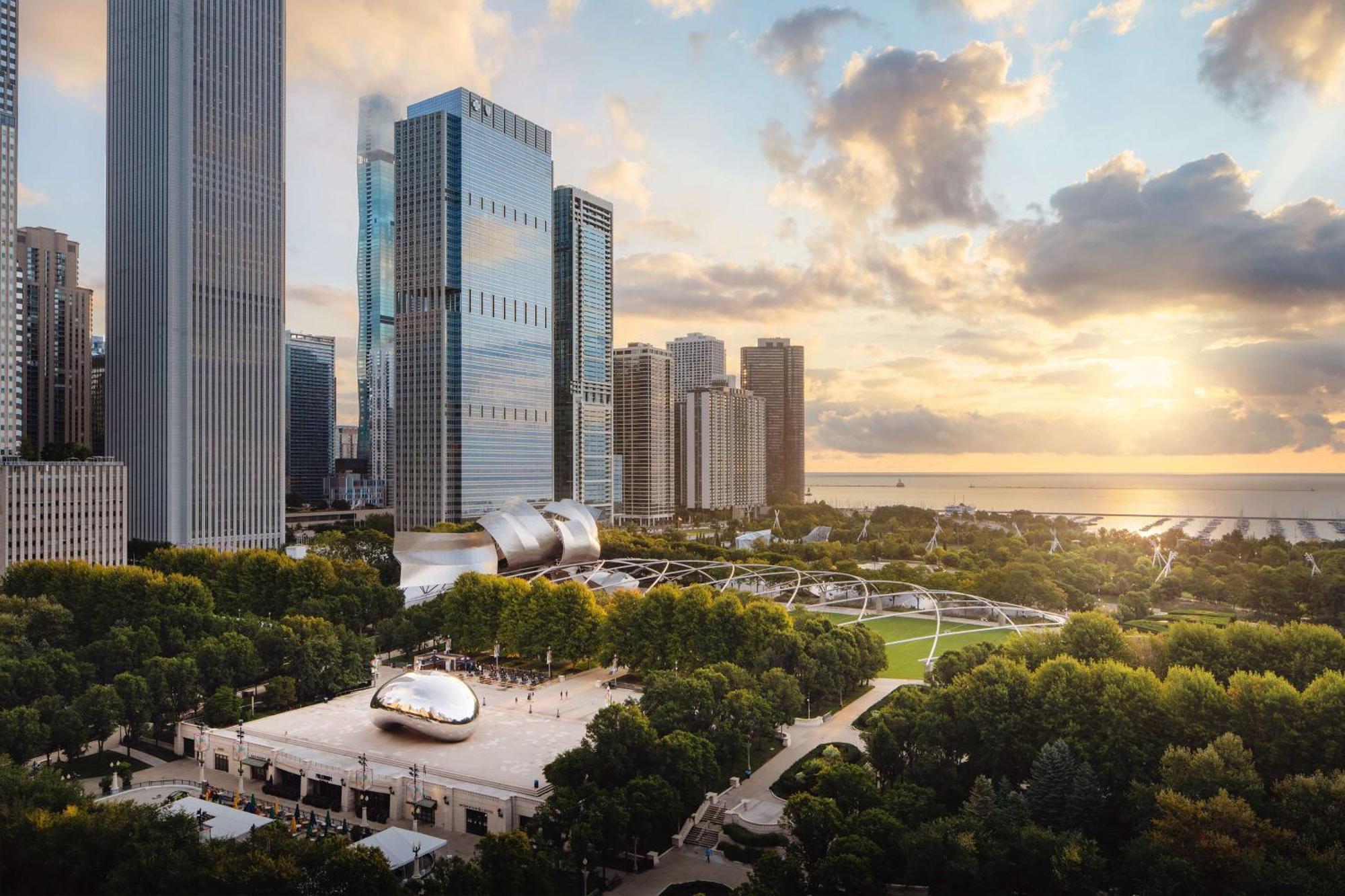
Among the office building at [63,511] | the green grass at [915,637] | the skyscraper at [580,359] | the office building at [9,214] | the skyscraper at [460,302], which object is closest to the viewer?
the green grass at [915,637]

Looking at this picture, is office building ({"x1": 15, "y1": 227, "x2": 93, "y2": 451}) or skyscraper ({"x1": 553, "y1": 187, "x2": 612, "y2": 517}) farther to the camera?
skyscraper ({"x1": 553, "y1": 187, "x2": 612, "y2": 517})

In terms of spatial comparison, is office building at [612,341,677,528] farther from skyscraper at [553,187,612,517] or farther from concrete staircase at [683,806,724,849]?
concrete staircase at [683,806,724,849]

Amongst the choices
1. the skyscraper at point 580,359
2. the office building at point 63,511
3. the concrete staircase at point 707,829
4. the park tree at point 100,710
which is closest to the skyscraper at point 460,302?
the skyscraper at point 580,359

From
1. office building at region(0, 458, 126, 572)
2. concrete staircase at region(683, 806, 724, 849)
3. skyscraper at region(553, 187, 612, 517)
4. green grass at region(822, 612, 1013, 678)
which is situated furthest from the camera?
skyscraper at region(553, 187, 612, 517)

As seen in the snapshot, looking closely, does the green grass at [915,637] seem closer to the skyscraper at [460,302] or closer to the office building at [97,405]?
the skyscraper at [460,302]

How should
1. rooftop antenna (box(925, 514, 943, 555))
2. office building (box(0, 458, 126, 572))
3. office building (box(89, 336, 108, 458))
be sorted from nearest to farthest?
office building (box(0, 458, 126, 572)) → rooftop antenna (box(925, 514, 943, 555)) → office building (box(89, 336, 108, 458))

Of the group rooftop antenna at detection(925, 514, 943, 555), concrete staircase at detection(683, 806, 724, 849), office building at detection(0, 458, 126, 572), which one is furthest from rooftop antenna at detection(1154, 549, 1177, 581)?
office building at detection(0, 458, 126, 572)

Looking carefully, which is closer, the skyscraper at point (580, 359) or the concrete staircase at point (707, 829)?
the concrete staircase at point (707, 829)
